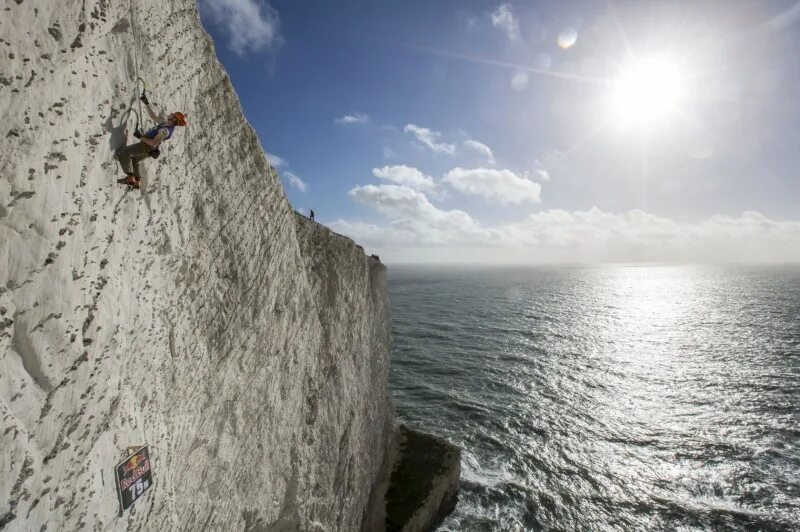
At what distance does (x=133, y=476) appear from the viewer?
7445 mm

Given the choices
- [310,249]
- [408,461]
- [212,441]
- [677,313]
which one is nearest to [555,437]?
[408,461]

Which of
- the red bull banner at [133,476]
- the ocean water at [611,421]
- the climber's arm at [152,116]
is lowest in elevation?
the ocean water at [611,421]

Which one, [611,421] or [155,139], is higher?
[155,139]

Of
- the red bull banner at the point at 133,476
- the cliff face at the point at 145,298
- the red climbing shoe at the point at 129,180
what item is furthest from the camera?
the red bull banner at the point at 133,476

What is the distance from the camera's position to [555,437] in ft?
98.9

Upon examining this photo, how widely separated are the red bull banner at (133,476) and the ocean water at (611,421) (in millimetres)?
20225

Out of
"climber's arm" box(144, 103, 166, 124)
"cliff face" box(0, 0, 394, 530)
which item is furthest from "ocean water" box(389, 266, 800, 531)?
"climber's arm" box(144, 103, 166, 124)

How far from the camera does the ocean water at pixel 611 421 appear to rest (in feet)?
74.4

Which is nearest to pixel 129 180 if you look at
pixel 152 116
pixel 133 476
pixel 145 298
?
pixel 152 116

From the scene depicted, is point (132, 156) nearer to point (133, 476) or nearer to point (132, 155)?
point (132, 155)

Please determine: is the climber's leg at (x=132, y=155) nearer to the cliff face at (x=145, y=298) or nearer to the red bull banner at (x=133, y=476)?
the cliff face at (x=145, y=298)

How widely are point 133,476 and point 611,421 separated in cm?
3749

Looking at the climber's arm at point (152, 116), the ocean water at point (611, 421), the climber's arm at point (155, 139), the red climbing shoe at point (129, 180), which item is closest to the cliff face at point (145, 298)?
the red climbing shoe at point (129, 180)

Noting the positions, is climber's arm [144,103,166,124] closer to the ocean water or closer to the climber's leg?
the climber's leg
